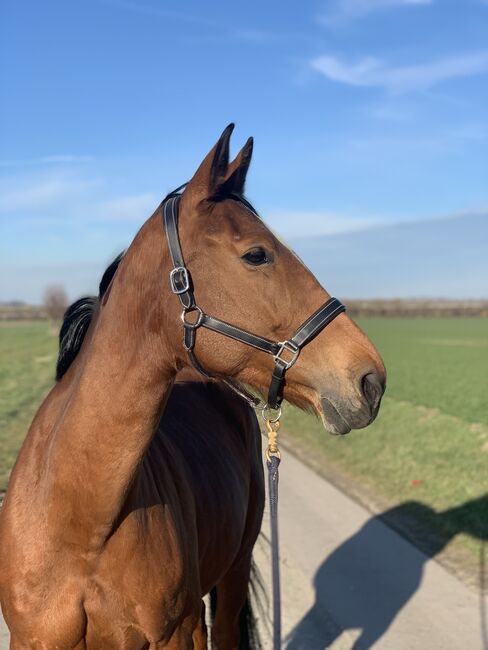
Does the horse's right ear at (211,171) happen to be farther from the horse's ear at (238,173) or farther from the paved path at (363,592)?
the paved path at (363,592)

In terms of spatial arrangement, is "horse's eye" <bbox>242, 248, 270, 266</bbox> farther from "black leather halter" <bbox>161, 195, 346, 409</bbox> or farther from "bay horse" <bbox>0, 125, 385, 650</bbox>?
"black leather halter" <bbox>161, 195, 346, 409</bbox>

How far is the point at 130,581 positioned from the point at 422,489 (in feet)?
24.5

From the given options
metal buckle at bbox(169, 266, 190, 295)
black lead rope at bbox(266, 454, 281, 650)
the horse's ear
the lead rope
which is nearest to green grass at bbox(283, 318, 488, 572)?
the lead rope

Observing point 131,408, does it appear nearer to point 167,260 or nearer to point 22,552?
point 167,260

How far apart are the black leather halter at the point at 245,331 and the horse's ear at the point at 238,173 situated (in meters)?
0.24

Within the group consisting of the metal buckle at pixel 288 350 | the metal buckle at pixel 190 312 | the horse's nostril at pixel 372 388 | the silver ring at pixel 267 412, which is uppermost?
the metal buckle at pixel 190 312

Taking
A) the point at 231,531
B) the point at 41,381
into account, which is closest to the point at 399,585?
the point at 231,531

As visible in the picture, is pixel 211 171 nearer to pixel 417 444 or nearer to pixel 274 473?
pixel 274 473

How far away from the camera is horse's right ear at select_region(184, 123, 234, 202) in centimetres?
232

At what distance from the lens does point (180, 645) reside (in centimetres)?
274

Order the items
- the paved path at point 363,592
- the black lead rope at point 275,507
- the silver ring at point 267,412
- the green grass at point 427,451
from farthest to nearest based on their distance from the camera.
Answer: the green grass at point 427,451 → the paved path at point 363,592 → the black lead rope at point 275,507 → the silver ring at point 267,412

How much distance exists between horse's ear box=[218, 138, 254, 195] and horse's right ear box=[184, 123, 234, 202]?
25 mm

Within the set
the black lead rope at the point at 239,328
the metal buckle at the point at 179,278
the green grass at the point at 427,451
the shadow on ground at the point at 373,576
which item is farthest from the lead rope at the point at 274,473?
the shadow on ground at the point at 373,576

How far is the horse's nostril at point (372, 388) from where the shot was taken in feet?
7.45
